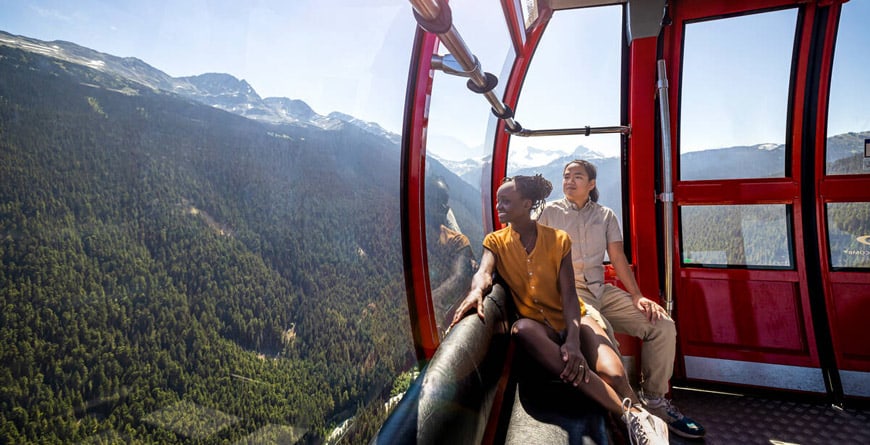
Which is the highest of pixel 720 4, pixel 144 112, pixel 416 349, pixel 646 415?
pixel 720 4

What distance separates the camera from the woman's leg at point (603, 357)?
157 cm

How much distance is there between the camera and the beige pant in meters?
2.22

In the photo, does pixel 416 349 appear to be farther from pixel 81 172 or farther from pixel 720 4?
pixel 720 4

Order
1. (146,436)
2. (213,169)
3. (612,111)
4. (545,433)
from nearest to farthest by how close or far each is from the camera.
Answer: (146,436)
(213,169)
(545,433)
(612,111)

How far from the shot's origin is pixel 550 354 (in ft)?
5.23

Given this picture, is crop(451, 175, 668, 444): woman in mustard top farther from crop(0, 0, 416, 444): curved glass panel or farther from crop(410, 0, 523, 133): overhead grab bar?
crop(0, 0, 416, 444): curved glass panel

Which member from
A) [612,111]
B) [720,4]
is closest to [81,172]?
[612,111]

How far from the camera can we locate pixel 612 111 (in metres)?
3.16

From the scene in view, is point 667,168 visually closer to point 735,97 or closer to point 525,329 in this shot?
point 735,97

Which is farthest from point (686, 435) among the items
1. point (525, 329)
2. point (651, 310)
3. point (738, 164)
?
point (738, 164)

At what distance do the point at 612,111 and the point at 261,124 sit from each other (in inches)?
120

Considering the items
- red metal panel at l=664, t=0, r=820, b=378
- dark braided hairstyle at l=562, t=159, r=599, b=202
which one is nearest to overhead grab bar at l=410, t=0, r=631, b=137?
dark braided hairstyle at l=562, t=159, r=599, b=202

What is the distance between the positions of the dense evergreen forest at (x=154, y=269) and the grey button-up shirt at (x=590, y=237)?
184cm

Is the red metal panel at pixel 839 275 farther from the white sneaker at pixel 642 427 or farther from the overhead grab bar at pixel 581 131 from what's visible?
the white sneaker at pixel 642 427
